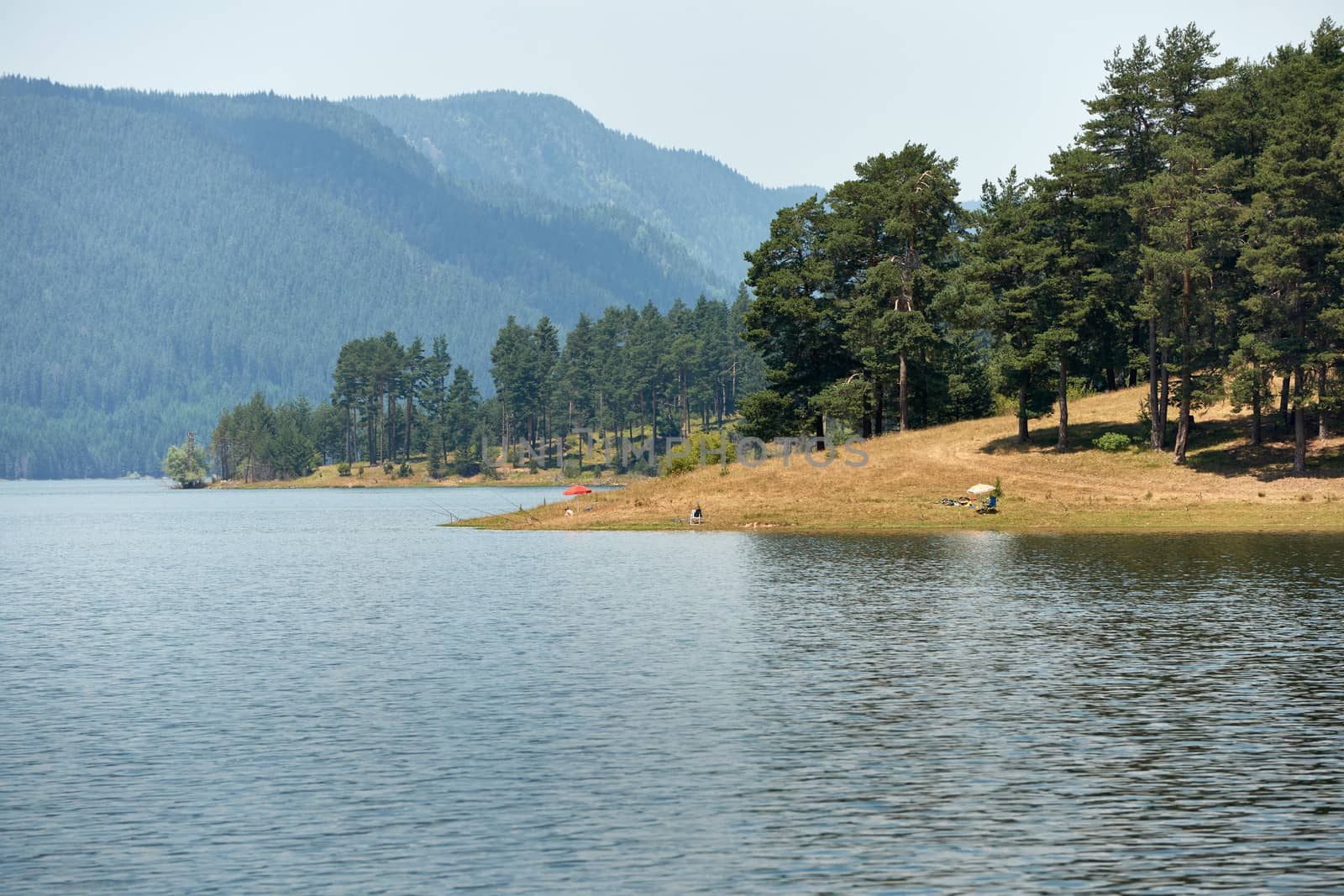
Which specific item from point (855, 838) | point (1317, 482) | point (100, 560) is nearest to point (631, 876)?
point (855, 838)

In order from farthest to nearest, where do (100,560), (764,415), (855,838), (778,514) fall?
(764,415)
(778,514)
(100,560)
(855,838)

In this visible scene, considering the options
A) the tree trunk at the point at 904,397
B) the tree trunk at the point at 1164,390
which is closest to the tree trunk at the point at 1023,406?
the tree trunk at the point at 904,397

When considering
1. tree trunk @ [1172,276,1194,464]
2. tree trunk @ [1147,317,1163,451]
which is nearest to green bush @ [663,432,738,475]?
tree trunk @ [1147,317,1163,451]

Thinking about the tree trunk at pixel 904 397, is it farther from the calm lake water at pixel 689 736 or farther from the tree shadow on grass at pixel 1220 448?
the calm lake water at pixel 689 736

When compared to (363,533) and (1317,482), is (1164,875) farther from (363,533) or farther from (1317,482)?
(363,533)

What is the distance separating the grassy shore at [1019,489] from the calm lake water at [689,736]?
2583 centimetres

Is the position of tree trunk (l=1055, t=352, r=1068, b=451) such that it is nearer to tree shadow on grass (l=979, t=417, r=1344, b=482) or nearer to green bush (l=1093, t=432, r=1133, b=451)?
tree shadow on grass (l=979, t=417, r=1344, b=482)

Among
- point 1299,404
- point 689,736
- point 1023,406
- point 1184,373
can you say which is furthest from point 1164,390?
point 689,736

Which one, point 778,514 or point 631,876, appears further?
point 778,514

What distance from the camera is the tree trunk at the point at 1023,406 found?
9844 centimetres

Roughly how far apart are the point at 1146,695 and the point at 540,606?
983 inches

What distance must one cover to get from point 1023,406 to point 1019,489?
443 inches

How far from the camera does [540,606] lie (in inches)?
1982

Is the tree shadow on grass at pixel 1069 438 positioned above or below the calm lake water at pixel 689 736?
above
